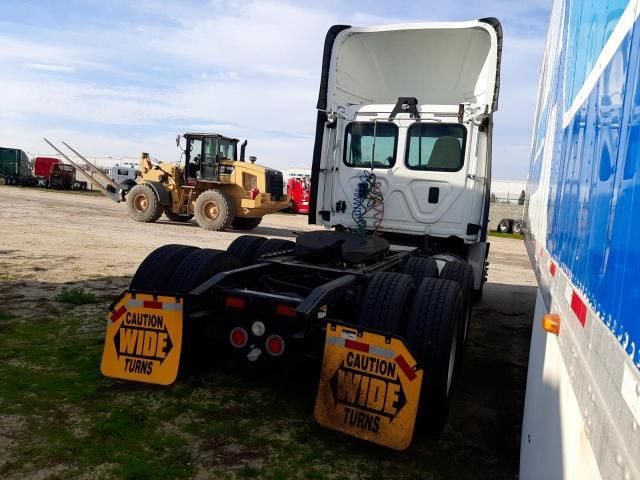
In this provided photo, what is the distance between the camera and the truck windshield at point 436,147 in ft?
20.2

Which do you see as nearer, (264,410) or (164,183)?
(264,410)

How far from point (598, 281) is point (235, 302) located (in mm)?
2794

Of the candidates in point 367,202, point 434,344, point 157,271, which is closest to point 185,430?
point 157,271

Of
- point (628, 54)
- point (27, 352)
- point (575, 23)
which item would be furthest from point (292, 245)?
point (628, 54)

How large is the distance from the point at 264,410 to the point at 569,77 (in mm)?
2999

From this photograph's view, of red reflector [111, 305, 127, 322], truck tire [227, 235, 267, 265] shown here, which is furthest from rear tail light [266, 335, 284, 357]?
truck tire [227, 235, 267, 265]

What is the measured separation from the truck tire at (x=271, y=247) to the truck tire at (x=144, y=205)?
38.4 feet

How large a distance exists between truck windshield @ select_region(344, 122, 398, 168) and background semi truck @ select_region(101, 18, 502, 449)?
1 centimetres

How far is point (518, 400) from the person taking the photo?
14.3ft

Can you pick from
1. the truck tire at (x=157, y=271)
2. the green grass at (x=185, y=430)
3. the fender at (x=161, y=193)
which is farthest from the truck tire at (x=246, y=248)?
the fender at (x=161, y=193)

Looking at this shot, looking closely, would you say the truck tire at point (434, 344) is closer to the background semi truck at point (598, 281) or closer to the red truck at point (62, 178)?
the background semi truck at point (598, 281)

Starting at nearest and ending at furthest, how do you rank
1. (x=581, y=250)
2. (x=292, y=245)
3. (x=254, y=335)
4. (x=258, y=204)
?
(x=581, y=250) → (x=254, y=335) → (x=292, y=245) → (x=258, y=204)

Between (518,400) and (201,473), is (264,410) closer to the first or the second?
(201,473)

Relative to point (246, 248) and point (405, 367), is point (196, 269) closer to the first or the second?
point (246, 248)
